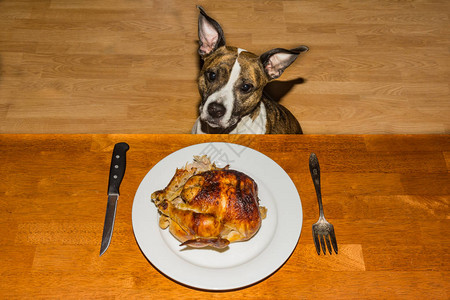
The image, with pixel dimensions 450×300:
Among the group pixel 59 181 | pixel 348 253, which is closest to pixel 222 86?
pixel 59 181

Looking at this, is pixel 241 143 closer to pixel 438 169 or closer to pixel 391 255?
pixel 391 255

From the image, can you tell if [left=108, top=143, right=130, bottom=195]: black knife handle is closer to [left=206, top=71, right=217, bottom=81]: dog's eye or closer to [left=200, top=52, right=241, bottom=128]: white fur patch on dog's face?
[left=200, top=52, right=241, bottom=128]: white fur patch on dog's face

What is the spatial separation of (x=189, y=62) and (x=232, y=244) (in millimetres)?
2902

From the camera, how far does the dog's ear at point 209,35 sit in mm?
2215

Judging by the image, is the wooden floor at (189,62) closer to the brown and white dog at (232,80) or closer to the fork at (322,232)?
the brown and white dog at (232,80)

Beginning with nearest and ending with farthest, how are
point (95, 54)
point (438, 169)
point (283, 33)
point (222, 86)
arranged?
point (438, 169), point (222, 86), point (95, 54), point (283, 33)

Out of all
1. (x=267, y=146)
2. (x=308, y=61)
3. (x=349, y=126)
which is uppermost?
(x=267, y=146)

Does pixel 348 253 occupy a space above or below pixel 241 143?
below

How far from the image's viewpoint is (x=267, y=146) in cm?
176

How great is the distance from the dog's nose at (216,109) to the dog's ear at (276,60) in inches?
15.5

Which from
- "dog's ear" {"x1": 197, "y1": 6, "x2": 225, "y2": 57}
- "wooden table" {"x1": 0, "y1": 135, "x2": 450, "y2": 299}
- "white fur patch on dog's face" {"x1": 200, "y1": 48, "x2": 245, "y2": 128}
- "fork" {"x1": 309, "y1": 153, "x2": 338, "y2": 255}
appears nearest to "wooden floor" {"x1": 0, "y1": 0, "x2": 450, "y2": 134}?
"dog's ear" {"x1": 197, "y1": 6, "x2": 225, "y2": 57}

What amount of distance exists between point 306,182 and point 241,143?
357mm

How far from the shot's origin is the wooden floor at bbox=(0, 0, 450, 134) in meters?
3.66

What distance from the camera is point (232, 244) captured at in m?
1.42
